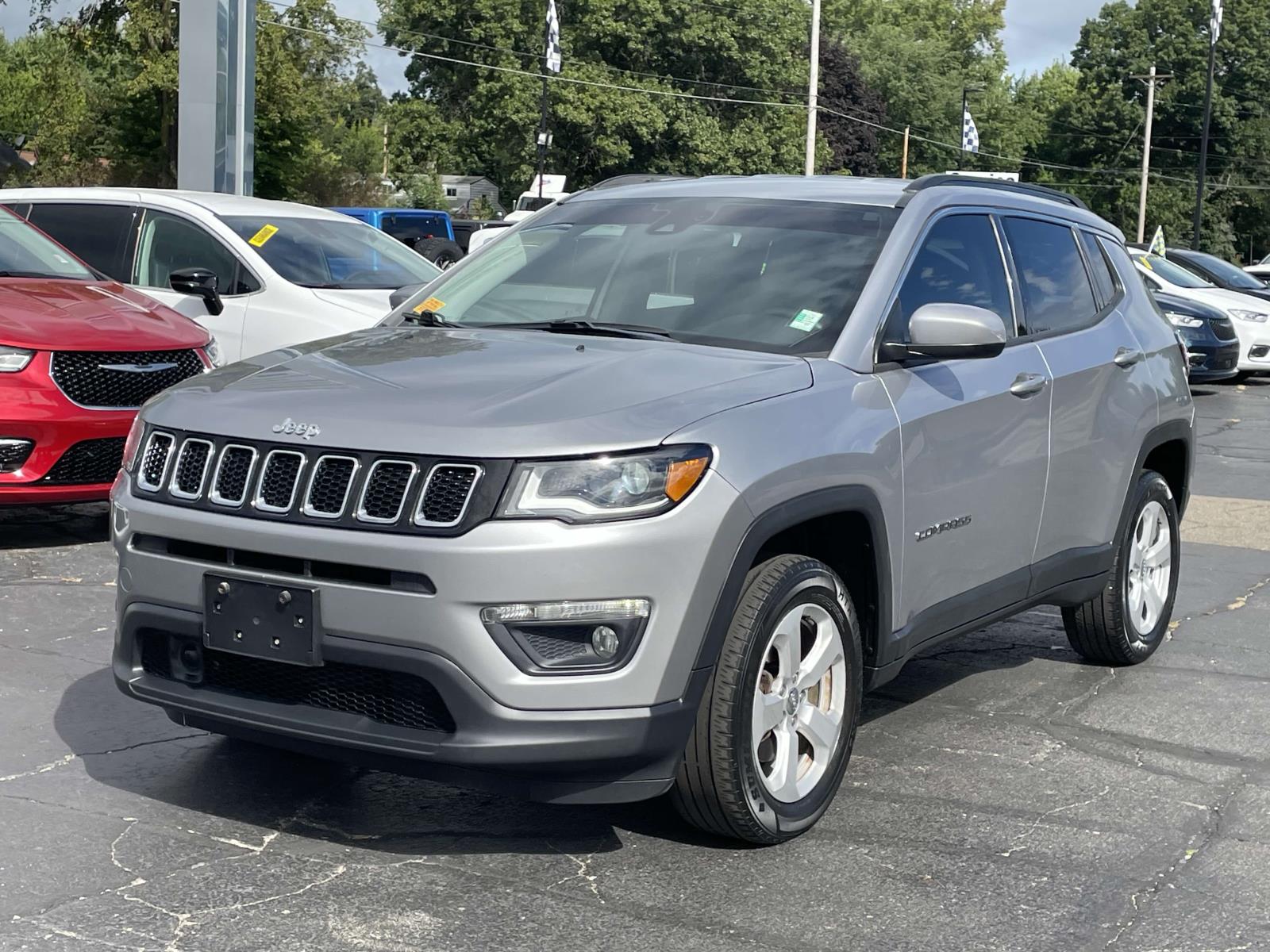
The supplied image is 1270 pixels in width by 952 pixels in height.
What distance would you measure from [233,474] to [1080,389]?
3017 mm

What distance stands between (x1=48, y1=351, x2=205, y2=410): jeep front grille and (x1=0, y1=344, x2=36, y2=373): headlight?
11 cm

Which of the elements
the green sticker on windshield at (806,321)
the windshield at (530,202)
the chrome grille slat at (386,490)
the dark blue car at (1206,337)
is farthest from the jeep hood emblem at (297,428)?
the windshield at (530,202)

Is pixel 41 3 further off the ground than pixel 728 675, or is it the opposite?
pixel 41 3

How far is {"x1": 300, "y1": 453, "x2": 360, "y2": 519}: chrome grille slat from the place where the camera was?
3756mm

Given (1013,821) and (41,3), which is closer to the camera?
(1013,821)

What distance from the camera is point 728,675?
3.91m

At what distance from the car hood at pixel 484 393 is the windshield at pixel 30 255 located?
4.94m

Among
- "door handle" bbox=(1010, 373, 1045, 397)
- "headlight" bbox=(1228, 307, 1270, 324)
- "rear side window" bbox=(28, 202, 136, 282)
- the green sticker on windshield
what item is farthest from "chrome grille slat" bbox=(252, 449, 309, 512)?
"headlight" bbox=(1228, 307, 1270, 324)

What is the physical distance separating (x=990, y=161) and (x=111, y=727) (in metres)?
103

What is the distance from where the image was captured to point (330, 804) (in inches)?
177

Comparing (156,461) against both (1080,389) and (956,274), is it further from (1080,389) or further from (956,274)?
(1080,389)

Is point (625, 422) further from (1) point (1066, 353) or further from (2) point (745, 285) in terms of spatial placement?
(1) point (1066, 353)

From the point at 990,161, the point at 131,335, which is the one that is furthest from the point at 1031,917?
the point at 990,161

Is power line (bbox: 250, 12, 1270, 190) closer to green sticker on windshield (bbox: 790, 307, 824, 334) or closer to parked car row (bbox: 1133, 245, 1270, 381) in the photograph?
parked car row (bbox: 1133, 245, 1270, 381)
